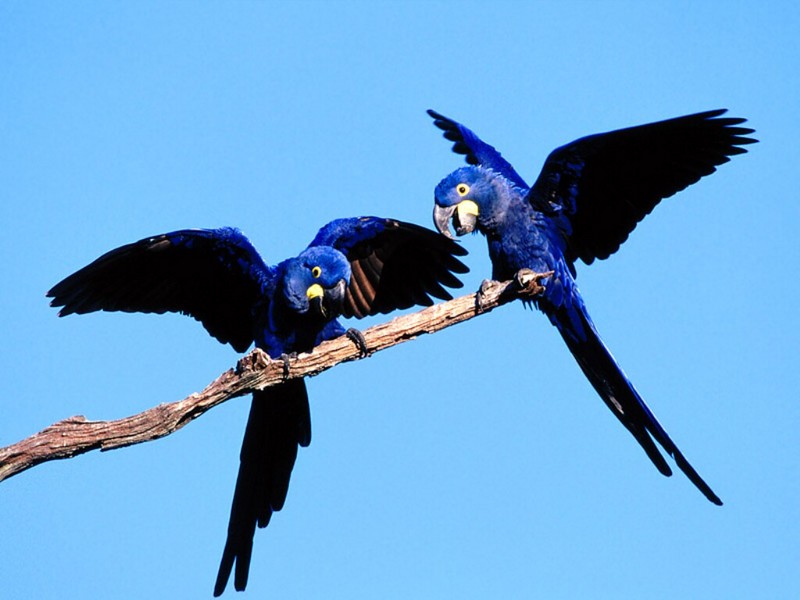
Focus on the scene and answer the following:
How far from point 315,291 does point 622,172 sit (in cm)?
218

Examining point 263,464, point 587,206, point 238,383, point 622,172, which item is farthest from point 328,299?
point 622,172

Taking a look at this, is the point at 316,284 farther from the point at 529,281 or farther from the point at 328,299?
the point at 529,281

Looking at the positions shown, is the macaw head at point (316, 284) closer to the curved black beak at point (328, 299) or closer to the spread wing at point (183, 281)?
the curved black beak at point (328, 299)

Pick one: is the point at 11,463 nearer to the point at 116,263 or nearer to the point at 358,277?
the point at 116,263

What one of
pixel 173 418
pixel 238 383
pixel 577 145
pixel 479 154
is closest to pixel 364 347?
pixel 238 383

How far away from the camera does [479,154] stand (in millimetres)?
7238

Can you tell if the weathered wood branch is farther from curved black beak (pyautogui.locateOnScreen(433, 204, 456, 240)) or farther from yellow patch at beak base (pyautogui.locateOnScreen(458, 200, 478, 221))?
curved black beak (pyautogui.locateOnScreen(433, 204, 456, 240))

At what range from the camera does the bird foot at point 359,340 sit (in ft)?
17.8

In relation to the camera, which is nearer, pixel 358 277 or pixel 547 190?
pixel 547 190

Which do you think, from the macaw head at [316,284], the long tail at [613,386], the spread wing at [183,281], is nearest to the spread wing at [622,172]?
the long tail at [613,386]

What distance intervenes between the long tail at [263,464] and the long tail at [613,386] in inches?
72.8

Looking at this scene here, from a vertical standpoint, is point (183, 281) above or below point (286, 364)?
above

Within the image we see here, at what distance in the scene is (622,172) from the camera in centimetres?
618

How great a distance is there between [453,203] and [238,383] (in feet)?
6.46
